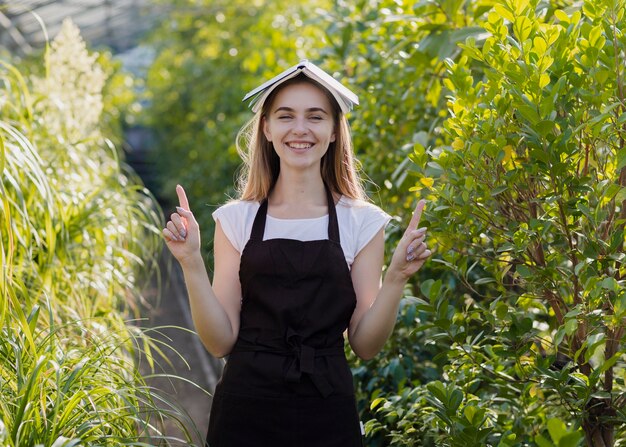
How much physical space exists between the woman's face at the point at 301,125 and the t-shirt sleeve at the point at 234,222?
0.65 feet

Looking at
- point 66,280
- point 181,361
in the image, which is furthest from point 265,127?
point 181,361

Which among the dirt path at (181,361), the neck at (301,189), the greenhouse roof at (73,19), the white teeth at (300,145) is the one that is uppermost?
the greenhouse roof at (73,19)

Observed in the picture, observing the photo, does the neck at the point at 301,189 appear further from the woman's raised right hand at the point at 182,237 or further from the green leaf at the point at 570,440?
the green leaf at the point at 570,440

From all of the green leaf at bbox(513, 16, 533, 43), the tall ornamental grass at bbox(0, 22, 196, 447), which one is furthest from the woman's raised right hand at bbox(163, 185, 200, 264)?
the green leaf at bbox(513, 16, 533, 43)

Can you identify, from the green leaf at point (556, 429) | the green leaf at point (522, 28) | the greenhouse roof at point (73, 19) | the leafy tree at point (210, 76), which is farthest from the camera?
the greenhouse roof at point (73, 19)

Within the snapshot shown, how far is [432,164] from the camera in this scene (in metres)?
2.94

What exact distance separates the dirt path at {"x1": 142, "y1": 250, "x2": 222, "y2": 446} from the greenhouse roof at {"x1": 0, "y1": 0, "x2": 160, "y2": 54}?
5.98m

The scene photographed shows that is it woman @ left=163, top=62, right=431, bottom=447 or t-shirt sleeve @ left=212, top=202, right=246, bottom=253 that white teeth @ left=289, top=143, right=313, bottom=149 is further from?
t-shirt sleeve @ left=212, top=202, right=246, bottom=253

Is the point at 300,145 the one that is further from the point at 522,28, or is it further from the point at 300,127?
the point at 522,28

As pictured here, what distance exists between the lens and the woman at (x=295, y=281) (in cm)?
257

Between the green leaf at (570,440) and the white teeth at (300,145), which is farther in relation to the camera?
the white teeth at (300,145)

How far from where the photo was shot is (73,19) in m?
18.2

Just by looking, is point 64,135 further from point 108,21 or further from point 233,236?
point 108,21

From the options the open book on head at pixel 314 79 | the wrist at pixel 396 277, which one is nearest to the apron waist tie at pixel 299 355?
the wrist at pixel 396 277
